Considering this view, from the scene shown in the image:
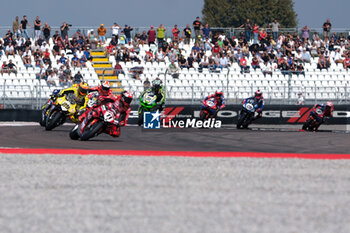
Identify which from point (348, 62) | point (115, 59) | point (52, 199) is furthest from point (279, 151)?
point (348, 62)

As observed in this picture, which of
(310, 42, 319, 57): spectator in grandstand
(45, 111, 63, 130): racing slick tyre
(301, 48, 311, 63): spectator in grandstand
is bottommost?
(45, 111, 63, 130): racing slick tyre

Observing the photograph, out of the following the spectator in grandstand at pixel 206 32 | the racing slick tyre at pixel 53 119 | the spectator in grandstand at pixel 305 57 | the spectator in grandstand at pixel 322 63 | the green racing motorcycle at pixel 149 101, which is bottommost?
the racing slick tyre at pixel 53 119

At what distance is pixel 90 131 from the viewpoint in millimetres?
13594

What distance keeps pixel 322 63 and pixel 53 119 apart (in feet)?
51.8

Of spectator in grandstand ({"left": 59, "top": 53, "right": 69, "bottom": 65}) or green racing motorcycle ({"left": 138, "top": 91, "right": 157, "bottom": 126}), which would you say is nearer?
green racing motorcycle ({"left": 138, "top": 91, "right": 157, "bottom": 126})

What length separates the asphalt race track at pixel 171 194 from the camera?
5508mm

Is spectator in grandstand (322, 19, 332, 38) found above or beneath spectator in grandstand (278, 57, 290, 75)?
above

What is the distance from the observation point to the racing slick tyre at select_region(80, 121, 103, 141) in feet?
44.1

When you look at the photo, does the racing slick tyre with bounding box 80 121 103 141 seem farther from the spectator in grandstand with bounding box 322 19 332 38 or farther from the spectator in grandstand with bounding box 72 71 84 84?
the spectator in grandstand with bounding box 322 19 332 38

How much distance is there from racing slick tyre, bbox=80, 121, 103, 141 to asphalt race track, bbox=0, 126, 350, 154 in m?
0.14

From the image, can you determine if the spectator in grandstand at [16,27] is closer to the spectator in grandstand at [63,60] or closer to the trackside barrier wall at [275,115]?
the spectator in grandstand at [63,60]

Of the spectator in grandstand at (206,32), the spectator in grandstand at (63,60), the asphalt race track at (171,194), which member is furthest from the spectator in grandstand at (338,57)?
the asphalt race track at (171,194)

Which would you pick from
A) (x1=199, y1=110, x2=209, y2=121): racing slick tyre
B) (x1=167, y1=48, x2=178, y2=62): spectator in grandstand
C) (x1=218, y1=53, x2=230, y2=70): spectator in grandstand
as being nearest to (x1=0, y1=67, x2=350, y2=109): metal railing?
(x1=218, y1=53, x2=230, y2=70): spectator in grandstand

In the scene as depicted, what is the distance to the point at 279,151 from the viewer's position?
12250 mm
